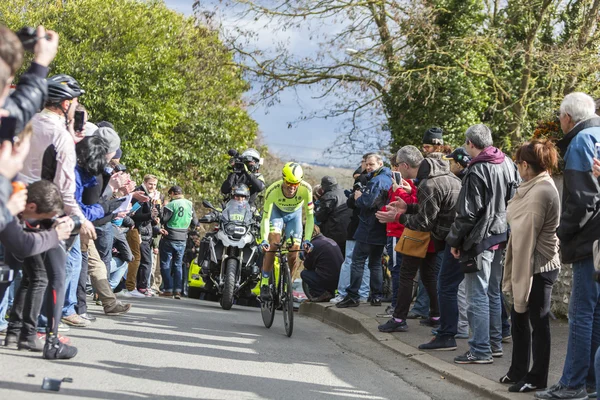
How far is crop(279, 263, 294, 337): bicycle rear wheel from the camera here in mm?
10508

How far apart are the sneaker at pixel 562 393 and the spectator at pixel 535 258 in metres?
0.31

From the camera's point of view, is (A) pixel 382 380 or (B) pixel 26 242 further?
(A) pixel 382 380

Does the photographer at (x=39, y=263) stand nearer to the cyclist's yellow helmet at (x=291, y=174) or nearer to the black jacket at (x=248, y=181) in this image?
the cyclist's yellow helmet at (x=291, y=174)

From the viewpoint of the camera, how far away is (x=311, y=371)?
826 centimetres

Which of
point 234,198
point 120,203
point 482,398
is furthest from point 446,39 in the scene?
point 482,398

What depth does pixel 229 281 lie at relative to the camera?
1355 cm

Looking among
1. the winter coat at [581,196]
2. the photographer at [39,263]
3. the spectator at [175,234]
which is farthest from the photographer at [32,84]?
the spectator at [175,234]

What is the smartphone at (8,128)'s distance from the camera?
509 centimetres

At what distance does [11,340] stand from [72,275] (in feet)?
4.32

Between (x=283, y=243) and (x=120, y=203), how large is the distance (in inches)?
112

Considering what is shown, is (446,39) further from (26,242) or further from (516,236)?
(26,242)

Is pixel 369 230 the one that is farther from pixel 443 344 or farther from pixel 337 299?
pixel 443 344

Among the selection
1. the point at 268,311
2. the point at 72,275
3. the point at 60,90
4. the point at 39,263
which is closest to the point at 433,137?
the point at 268,311

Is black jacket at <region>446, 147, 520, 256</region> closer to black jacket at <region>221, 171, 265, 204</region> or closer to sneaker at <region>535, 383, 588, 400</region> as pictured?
sneaker at <region>535, 383, 588, 400</region>
